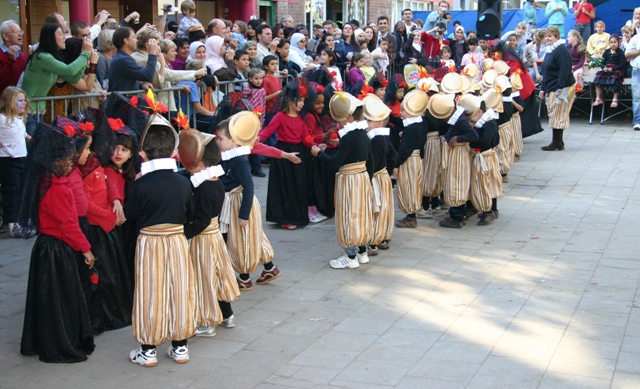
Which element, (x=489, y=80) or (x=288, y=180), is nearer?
(x=288, y=180)

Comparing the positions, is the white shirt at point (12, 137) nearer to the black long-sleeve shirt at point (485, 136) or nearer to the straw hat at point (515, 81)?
the black long-sleeve shirt at point (485, 136)

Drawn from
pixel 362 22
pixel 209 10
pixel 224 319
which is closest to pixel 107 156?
pixel 224 319

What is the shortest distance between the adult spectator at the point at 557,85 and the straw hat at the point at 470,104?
595cm

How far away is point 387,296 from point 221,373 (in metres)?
2.11

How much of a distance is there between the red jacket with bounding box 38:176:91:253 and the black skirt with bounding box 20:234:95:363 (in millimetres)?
75

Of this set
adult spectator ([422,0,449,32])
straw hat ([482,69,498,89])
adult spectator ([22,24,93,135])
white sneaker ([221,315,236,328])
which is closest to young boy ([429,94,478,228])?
straw hat ([482,69,498,89])

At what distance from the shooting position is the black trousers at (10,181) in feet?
29.2

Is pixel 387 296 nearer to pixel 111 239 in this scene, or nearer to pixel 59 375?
pixel 111 239

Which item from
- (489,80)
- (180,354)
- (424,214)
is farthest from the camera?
(489,80)

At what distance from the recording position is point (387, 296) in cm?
731

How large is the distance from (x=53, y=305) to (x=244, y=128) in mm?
2073

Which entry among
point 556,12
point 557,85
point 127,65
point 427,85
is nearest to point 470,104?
point 427,85

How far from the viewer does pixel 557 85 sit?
15.1m

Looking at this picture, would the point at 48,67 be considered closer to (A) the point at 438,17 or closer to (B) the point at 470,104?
(B) the point at 470,104
